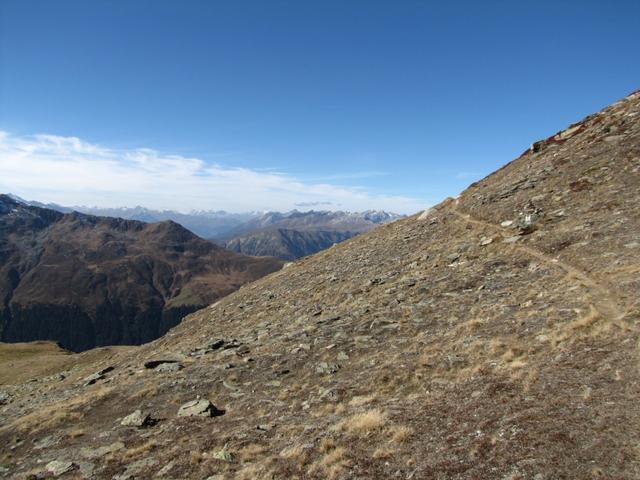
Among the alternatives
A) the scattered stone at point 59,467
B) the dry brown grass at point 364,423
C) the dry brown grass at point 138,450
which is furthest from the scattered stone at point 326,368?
the scattered stone at point 59,467

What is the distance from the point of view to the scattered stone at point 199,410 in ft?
63.4

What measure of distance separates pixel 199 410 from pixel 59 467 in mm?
5632

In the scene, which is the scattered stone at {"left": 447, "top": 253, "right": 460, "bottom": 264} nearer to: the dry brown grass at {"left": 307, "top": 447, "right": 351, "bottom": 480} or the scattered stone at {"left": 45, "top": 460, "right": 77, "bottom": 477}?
the dry brown grass at {"left": 307, "top": 447, "right": 351, "bottom": 480}

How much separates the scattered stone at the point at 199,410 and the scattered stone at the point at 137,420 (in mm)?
1484

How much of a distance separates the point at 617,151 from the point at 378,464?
38645 mm

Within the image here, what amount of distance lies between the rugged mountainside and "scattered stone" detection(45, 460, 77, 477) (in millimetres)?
70

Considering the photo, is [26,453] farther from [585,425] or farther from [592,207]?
[592,207]

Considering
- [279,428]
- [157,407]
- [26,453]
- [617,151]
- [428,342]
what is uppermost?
[617,151]

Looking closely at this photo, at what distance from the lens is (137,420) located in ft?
65.0

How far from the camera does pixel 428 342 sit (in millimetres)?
21016

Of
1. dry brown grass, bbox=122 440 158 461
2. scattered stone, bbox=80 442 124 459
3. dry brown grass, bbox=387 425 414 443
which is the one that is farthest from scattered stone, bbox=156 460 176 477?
dry brown grass, bbox=387 425 414 443

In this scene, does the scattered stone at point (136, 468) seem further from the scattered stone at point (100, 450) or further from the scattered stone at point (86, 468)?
the scattered stone at point (100, 450)

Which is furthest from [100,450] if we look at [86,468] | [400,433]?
[400,433]

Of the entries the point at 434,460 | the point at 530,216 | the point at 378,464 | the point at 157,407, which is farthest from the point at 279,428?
the point at 530,216
